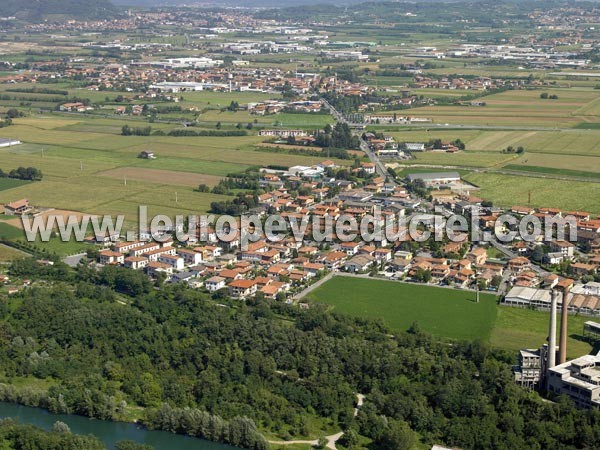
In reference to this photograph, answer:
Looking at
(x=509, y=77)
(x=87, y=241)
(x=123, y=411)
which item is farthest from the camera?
(x=509, y=77)

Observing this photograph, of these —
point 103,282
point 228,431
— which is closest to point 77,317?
point 103,282

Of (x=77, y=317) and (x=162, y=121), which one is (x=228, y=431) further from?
(x=162, y=121)

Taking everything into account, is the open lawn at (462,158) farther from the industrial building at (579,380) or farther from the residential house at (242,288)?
the industrial building at (579,380)

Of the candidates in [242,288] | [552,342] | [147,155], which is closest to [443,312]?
[552,342]

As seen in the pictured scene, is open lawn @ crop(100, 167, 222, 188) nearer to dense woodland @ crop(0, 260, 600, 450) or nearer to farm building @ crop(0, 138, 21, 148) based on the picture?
farm building @ crop(0, 138, 21, 148)

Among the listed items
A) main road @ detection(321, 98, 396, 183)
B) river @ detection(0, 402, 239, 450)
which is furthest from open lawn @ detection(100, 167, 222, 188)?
river @ detection(0, 402, 239, 450)

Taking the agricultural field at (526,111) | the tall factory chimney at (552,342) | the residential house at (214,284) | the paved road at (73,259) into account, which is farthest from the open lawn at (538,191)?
the paved road at (73,259)
